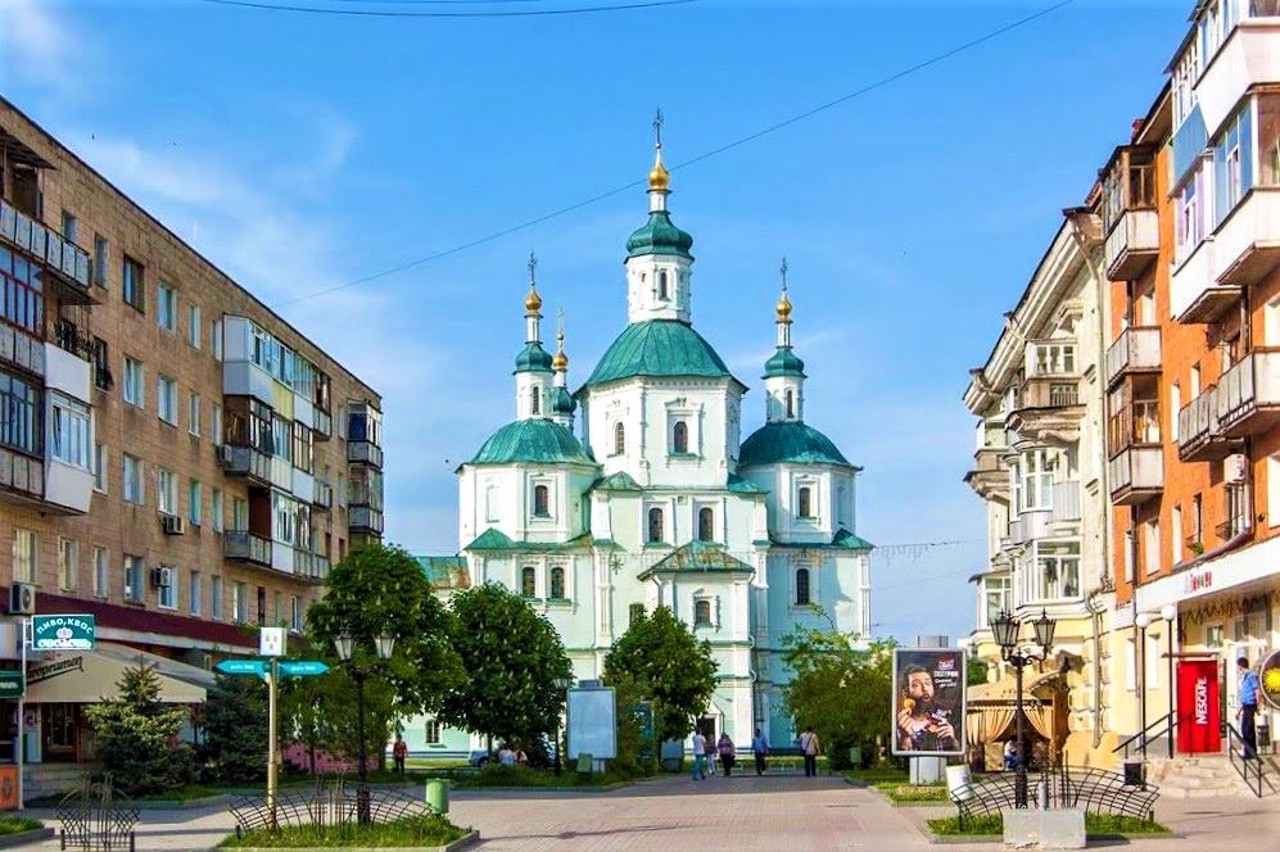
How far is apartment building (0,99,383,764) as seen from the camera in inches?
1692

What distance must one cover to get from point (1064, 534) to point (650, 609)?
75.1 metres

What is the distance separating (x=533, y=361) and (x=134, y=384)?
86203mm

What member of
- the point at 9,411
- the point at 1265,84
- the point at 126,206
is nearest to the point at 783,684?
the point at 126,206

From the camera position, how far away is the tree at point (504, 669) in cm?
7156

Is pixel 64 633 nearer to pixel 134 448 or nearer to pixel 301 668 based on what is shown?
pixel 301 668

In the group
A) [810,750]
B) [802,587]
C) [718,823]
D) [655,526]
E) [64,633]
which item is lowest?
[810,750]

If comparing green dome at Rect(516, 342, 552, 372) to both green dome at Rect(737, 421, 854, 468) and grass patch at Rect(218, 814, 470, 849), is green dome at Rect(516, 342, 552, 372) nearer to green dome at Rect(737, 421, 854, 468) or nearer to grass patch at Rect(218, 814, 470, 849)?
green dome at Rect(737, 421, 854, 468)

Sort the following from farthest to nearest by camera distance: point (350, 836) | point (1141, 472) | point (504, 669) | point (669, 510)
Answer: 1. point (669, 510)
2. point (504, 669)
3. point (1141, 472)
4. point (350, 836)

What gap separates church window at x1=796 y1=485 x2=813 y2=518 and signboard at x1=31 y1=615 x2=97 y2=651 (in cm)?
9509

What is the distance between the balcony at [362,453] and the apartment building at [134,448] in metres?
3.03

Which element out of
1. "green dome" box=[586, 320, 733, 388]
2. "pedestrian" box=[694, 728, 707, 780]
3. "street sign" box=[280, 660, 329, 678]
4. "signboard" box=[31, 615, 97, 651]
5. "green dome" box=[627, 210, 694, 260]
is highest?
"green dome" box=[627, 210, 694, 260]

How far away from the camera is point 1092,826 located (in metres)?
28.7

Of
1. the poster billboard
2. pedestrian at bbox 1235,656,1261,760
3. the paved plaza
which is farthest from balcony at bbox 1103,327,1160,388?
pedestrian at bbox 1235,656,1261,760

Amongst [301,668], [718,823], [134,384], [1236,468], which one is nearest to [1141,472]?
[1236,468]
